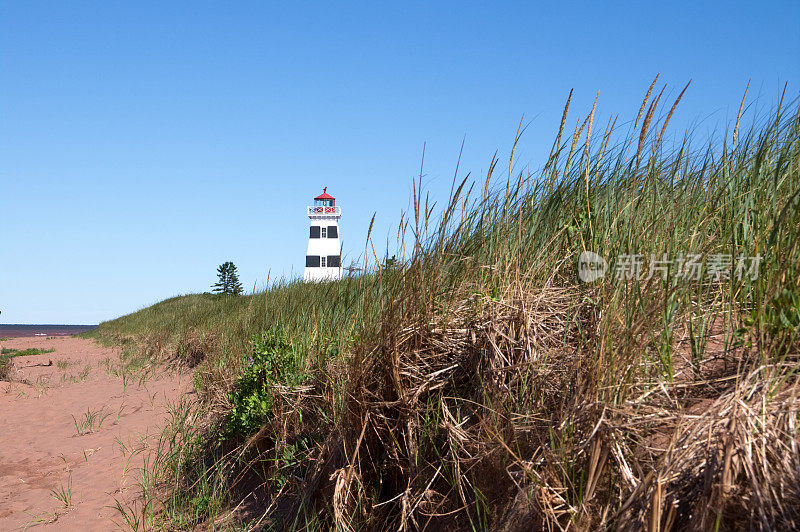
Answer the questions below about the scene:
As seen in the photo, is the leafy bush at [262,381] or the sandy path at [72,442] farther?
the sandy path at [72,442]

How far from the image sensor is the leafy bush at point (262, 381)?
13.3ft

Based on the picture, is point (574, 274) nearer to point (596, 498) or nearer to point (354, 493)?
point (596, 498)

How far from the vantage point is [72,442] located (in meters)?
5.74

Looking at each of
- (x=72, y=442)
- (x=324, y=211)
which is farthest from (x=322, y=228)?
(x=72, y=442)

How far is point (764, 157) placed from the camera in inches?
125

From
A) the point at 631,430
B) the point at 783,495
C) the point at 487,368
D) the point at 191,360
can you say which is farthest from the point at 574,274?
the point at 191,360

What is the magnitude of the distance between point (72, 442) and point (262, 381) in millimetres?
2796

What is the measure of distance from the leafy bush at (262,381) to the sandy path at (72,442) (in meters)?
1.02

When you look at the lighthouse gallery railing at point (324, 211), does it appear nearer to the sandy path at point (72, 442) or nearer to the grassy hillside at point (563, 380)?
the sandy path at point (72, 442)

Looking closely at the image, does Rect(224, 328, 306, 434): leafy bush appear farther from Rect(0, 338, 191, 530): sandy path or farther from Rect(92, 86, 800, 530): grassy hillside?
Rect(0, 338, 191, 530): sandy path

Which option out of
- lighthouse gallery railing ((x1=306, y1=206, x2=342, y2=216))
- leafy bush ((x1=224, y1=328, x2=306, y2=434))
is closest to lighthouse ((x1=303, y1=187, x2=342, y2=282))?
lighthouse gallery railing ((x1=306, y1=206, x2=342, y2=216))

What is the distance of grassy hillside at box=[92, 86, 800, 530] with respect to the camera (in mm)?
1761

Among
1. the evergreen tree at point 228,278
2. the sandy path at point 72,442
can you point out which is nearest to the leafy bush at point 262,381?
the sandy path at point 72,442

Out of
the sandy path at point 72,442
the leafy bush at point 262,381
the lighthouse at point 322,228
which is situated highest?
the lighthouse at point 322,228
